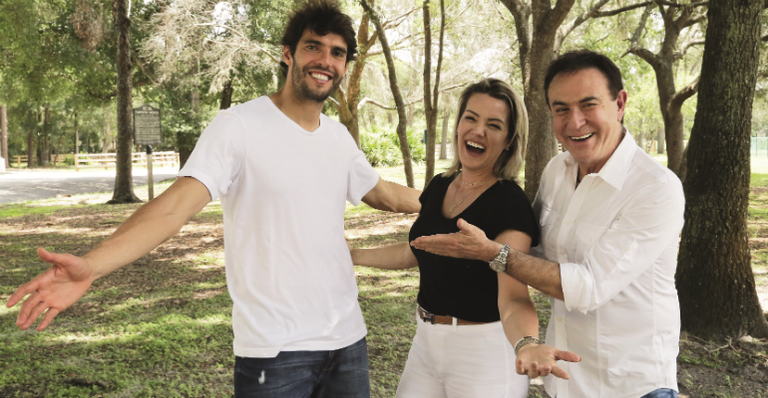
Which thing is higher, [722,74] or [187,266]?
[722,74]

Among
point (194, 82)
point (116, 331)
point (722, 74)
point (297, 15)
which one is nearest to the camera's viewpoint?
point (297, 15)

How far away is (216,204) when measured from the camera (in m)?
16.5

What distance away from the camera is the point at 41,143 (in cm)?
4569

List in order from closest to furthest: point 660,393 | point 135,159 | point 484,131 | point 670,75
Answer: point 660,393
point 484,131
point 670,75
point 135,159

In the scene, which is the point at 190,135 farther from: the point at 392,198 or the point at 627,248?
the point at 627,248

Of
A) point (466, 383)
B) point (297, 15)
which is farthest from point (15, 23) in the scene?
point (466, 383)

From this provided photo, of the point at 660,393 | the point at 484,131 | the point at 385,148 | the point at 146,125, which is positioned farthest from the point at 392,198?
the point at 385,148

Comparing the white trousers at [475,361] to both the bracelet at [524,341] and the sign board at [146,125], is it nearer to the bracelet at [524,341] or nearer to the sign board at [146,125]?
the bracelet at [524,341]

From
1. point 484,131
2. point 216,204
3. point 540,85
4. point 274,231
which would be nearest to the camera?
point 274,231

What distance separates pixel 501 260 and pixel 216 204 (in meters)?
15.3

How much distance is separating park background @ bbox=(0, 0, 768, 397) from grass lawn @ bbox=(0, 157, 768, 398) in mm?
22

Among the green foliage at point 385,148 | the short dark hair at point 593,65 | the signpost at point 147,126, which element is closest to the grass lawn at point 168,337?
the short dark hair at point 593,65

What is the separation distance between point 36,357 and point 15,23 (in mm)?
13594

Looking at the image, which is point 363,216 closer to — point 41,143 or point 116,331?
point 116,331
